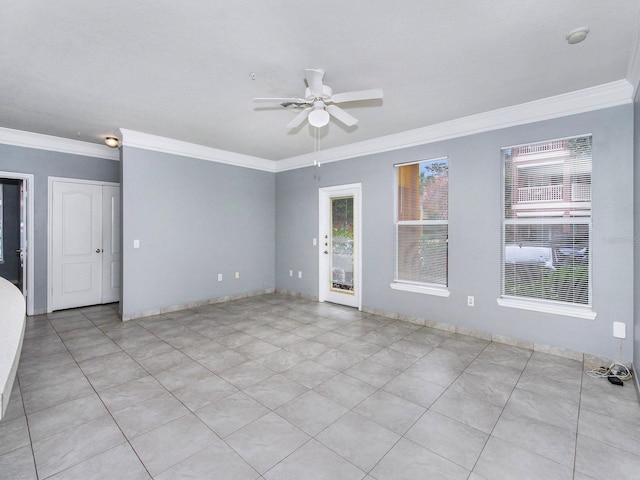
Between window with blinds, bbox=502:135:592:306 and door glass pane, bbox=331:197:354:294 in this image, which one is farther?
door glass pane, bbox=331:197:354:294

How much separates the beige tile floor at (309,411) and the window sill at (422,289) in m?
0.59

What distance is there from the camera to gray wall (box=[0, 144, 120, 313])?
14.5 ft

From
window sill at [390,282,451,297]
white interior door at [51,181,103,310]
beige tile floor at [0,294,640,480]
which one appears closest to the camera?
beige tile floor at [0,294,640,480]

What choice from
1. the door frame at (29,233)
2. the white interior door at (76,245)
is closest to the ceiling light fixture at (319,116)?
the white interior door at (76,245)

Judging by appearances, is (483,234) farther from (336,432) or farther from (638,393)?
(336,432)

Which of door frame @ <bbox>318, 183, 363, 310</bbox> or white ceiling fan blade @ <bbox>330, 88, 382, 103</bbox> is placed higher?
white ceiling fan blade @ <bbox>330, 88, 382, 103</bbox>

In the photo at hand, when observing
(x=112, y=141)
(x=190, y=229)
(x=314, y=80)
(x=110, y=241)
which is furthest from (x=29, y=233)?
(x=314, y=80)

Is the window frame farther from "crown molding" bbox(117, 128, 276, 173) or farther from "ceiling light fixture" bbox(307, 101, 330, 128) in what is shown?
"crown molding" bbox(117, 128, 276, 173)

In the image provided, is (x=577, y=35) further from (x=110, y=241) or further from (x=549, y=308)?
(x=110, y=241)

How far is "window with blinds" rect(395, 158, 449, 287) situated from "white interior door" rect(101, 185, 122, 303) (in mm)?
4614

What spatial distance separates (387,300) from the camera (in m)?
4.71

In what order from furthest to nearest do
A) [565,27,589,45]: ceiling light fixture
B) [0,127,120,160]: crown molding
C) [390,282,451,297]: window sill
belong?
[0,127,120,160]: crown molding → [390,282,451,297]: window sill → [565,27,589,45]: ceiling light fixture

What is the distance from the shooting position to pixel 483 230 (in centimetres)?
377

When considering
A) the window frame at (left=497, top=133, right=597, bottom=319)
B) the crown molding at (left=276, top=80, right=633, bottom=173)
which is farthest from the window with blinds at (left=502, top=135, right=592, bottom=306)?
the crown molding at (left=276, top=80, right=633, bottom=173)
